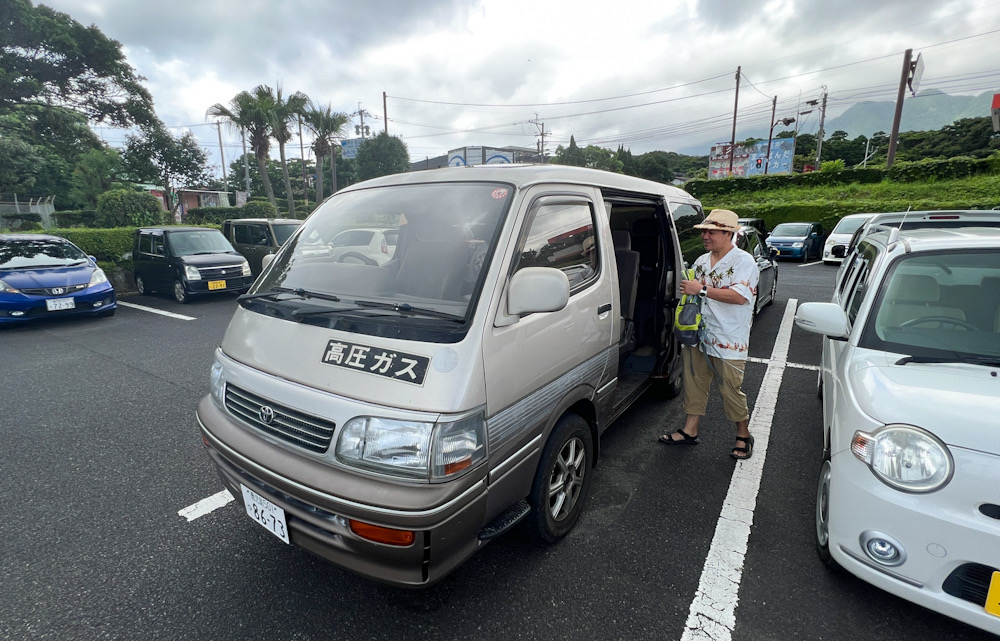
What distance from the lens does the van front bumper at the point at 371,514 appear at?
1.59 metres

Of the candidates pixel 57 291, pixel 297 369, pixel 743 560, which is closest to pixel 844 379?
pixel 743 560

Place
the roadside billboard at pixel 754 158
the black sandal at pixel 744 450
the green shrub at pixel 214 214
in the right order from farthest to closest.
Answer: the roadside billboard at pixel 754 158, the green shrub at pixel 214 214, the black sandal at pixel 744 450

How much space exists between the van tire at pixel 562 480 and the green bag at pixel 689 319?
1.03 m

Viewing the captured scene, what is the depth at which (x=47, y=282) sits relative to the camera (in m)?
6.82

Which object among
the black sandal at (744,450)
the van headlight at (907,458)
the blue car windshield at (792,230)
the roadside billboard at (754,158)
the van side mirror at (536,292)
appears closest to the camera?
the van headlight at (907,458)

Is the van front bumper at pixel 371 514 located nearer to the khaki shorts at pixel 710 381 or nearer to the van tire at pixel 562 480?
the van tire at pixel 562 480

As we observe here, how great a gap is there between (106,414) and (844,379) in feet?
17.8

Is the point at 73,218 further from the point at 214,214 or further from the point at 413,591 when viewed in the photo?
the point at 413,591

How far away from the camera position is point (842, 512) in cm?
192

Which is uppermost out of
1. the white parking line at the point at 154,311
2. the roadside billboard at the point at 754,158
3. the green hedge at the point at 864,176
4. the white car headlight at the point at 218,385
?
the roadside billboard at the point at 754,158

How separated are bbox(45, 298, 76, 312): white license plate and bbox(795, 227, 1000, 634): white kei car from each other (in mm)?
9312

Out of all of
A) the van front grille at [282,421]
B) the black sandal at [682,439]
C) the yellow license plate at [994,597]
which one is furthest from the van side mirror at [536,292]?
the black sandal at [682,439]

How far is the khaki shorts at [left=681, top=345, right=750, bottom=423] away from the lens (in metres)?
3.08

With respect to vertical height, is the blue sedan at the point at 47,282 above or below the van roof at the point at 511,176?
below
